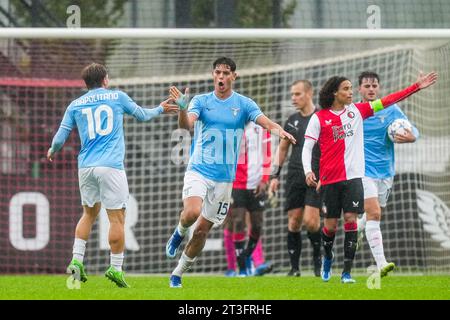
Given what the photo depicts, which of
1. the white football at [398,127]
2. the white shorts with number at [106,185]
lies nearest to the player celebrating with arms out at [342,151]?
the white football at [398,127]

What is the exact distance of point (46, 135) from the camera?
15.8 meters

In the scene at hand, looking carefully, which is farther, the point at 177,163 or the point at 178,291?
the point at 177,163

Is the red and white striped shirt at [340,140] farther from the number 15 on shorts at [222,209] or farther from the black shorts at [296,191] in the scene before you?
the black shorts at [296,191]

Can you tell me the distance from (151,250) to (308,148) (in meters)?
5.30

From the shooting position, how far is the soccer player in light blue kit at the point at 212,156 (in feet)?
33.5

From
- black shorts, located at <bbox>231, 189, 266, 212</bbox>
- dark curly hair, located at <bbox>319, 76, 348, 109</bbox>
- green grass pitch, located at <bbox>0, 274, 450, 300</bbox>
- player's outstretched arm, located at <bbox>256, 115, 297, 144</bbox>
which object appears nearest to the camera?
green grass pitch, located at <bbox>0, 274, 450, 300</bbox>

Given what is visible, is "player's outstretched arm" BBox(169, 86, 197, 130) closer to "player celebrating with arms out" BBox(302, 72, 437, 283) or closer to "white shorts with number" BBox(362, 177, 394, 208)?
"player celebrating with arms out" BBox(302, 72, 437, 283)

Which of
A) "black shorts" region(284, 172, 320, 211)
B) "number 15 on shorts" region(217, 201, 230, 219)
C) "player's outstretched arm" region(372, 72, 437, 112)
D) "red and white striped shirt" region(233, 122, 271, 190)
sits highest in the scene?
"player's outstretched arm" region(372, 72, 437, 112)

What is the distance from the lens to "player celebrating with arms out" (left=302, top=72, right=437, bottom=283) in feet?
35.5

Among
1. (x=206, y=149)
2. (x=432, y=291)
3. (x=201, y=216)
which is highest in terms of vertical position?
(x=206, y=149)

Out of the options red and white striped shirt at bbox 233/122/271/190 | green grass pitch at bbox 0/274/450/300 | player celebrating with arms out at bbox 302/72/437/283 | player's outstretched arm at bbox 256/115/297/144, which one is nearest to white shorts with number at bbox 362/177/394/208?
player celebrating with arms out at bbox 302/72/437/283
